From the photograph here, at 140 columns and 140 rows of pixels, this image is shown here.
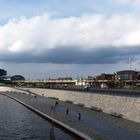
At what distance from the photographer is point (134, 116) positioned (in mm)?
41500

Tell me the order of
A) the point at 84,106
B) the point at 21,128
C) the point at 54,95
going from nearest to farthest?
the point at 21,128
the point at 84,106
the point at 54,95

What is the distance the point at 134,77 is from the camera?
199m

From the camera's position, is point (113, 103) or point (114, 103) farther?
point (113, 103)

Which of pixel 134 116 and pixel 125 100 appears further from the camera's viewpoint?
pixel 125 100

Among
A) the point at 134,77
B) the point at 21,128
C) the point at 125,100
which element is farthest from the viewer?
the point at 134,77

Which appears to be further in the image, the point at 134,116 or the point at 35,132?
the point at 134,116

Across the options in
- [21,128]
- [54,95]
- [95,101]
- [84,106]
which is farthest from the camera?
[54,95]

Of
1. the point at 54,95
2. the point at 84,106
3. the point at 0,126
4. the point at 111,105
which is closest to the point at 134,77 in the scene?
the point at 54,95

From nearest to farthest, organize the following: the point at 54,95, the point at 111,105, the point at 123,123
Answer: the point at 123,123 < the point at 111,105 < the point at 54,95

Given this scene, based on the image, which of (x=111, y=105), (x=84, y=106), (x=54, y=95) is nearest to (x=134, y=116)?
(x=111, y=105)

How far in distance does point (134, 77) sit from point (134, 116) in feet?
523

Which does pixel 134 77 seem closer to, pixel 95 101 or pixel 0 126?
pixel 95 101

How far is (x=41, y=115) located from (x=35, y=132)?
1507 centimetres

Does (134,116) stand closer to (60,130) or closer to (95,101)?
(60,130)
